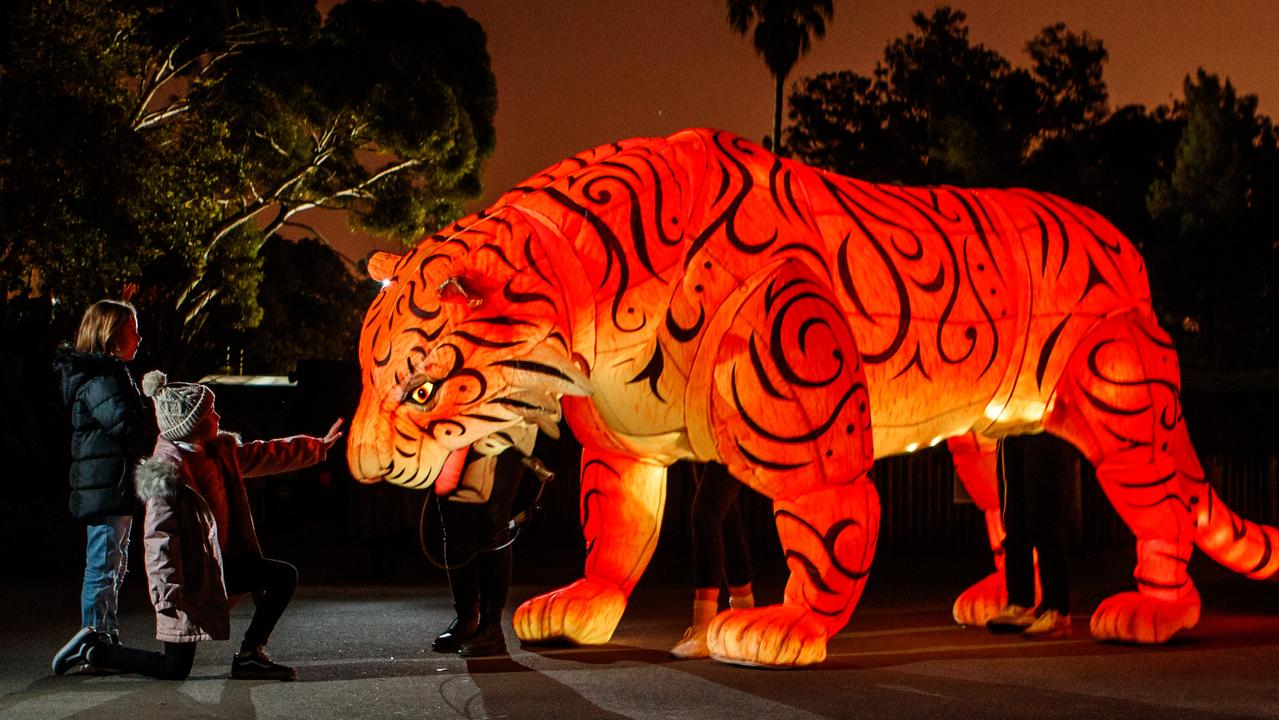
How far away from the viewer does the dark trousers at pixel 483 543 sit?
6438mm

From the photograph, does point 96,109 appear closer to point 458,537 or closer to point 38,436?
point 38,436

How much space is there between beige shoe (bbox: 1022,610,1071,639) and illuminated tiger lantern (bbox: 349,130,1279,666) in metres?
0.24

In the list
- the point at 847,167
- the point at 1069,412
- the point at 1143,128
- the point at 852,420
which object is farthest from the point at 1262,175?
the point at 852,420

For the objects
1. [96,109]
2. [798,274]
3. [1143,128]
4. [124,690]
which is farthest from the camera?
[1143,128]

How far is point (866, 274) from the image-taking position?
21.0ft

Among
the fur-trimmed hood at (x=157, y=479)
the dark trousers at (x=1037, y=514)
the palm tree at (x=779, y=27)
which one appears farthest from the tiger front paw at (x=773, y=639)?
the palm tree at (x=779, y=27)

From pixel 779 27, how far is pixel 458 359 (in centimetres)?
1959

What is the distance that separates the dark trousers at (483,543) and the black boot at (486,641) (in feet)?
0.13

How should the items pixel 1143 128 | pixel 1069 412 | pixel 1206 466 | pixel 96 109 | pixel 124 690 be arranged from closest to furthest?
pixel 124 690, pixel 1069 412, pixel 96 109, pixel 1206 466, pixel 1143 128

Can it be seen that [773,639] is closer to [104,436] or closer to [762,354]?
[762,354]

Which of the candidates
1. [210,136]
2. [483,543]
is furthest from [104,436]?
[210,136]

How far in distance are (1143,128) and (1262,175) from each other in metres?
4.85

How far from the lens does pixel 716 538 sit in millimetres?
6723

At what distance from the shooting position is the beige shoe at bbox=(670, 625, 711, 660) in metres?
6.38
